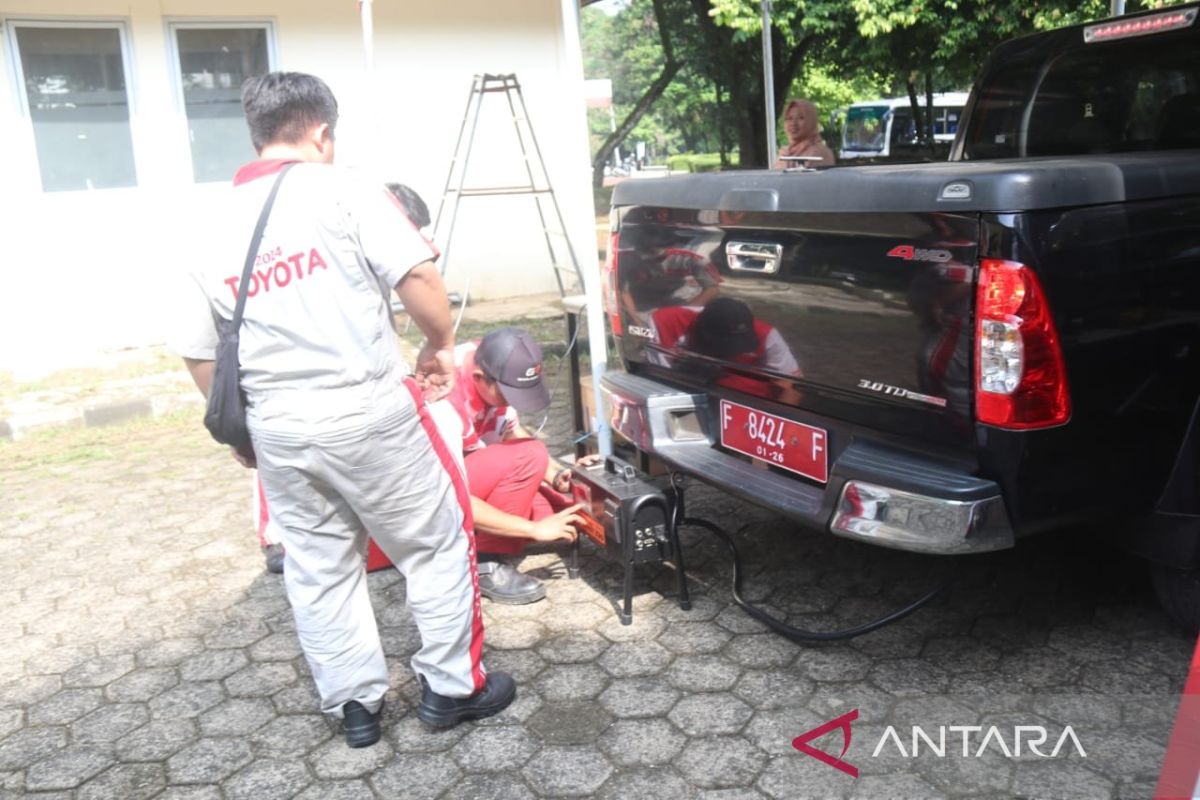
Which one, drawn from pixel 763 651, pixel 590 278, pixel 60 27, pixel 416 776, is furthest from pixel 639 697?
pixel 60 27

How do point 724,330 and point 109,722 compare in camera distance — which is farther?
Answer: point 724,330

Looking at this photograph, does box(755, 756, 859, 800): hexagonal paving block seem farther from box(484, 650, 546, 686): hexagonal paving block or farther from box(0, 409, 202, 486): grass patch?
box(0, 409, 202, 486): grass patch

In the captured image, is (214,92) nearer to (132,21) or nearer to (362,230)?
(132,21)

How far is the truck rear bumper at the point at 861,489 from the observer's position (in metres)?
2.62

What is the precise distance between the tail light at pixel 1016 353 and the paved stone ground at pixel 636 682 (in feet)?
2.98

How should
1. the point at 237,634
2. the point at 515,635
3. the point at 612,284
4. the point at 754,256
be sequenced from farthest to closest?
the point at 612,284 → the point at 237,634 → the point at 515,635 → the point at 754,256

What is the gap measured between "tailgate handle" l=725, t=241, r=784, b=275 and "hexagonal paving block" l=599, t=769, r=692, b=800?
1460mm

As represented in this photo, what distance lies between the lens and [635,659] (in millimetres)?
3344

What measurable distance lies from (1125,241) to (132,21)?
7751 mm

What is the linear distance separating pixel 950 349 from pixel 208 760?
2.29 m

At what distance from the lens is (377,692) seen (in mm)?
2986

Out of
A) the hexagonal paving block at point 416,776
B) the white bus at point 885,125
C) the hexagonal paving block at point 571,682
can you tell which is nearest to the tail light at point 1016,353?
the hexagonal paving block at point 571,682

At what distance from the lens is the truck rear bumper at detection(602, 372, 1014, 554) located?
8.59 ft

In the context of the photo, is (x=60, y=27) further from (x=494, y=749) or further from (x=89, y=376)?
(x=494, y=749)
